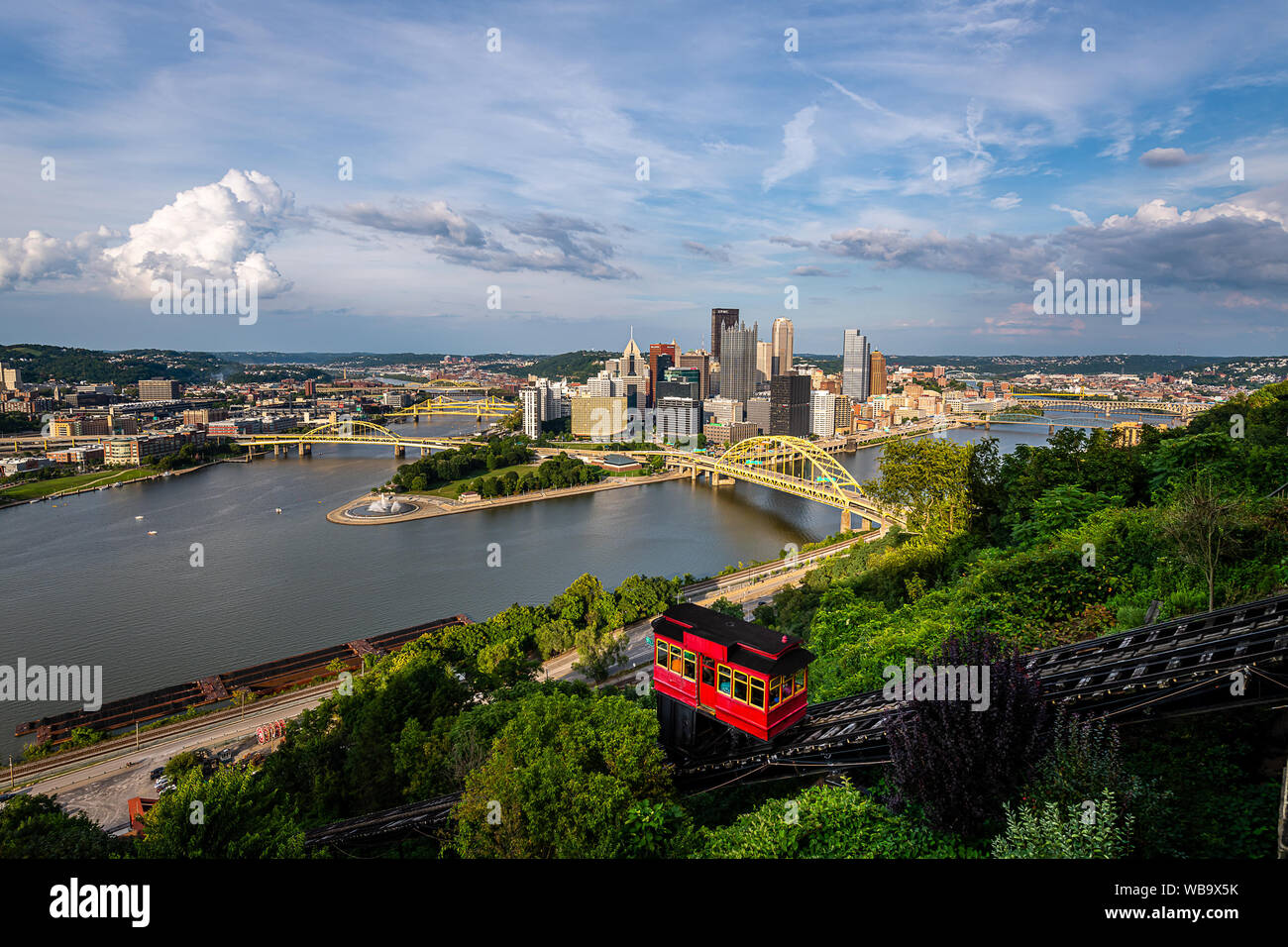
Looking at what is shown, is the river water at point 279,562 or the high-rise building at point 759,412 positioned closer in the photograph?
the river water at point 279,562

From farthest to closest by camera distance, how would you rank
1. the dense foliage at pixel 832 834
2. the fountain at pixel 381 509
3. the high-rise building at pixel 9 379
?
1. the high-rise building at pixel 9 379
2. the fountain at pixel 381 509
3. the dense foliage at pixel 832 834

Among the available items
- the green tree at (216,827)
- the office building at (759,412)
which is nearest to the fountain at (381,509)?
the green tree at (216,827)

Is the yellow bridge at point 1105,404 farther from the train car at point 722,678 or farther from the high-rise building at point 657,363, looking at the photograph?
the train car at point 722,678

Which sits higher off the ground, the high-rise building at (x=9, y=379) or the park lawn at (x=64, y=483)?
the high-rise building at (x=9, y=379)

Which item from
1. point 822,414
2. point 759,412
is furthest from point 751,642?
point 822,414

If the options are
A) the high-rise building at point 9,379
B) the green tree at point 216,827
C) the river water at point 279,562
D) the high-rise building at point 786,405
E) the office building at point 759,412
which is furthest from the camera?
the high-rise building at point 9,379

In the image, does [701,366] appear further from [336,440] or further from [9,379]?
[9,379]

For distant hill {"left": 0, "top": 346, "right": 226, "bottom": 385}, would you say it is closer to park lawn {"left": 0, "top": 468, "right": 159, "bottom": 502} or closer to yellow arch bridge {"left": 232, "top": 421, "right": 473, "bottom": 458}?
yellow arch bridge {"left": 232, "top": 421, "right": 473, "bottom": 458}

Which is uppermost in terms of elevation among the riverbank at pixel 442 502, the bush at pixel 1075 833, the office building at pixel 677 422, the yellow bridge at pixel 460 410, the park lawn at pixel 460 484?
the yellow bridge at pixel 460 410
